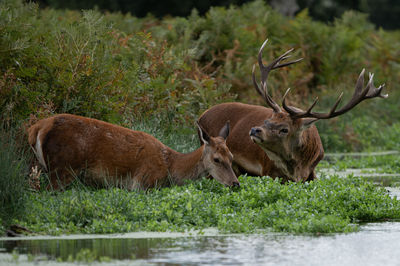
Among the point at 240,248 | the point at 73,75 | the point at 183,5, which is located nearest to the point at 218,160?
the point at 73,75

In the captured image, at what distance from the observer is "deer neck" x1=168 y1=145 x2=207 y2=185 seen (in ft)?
34.1

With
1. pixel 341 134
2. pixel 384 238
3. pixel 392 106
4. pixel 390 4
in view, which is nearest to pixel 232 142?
pixel 384 238

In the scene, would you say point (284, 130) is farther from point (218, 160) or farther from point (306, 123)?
point (218, 160)

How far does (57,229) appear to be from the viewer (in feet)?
26.3

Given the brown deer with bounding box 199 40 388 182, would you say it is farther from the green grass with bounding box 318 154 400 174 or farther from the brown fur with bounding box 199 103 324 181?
the green grass with bounding box 318 154 400 174

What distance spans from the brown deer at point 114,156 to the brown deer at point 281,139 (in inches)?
38.1

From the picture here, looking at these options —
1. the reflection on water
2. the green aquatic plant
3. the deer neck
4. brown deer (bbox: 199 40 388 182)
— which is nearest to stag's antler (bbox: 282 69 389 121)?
brown deer (bbox: 199 40 388 182)

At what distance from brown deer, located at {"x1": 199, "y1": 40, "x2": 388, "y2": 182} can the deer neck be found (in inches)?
36.9

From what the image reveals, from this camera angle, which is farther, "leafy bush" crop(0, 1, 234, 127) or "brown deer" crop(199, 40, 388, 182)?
"brown deer" crop(199, 40, 388, 182)

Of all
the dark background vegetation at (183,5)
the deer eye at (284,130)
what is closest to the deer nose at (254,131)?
the deer eye at (284,130)

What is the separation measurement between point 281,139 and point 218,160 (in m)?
1.45

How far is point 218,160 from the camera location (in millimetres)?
10156

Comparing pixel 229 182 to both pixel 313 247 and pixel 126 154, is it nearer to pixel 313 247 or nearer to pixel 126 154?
pixel 126 154

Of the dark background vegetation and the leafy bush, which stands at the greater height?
the leafy bush
